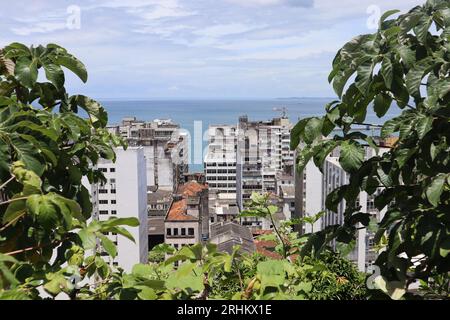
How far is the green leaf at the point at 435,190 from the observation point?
1.29 meters

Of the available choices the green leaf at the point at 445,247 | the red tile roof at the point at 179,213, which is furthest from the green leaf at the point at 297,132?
the red tile roof at the point at 179,213

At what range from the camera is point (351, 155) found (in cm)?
147

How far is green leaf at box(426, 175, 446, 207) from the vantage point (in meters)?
1.29

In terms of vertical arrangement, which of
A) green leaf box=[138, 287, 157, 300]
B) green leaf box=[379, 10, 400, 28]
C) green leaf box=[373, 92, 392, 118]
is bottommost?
green leaf box=[138, 287, 157, 300]

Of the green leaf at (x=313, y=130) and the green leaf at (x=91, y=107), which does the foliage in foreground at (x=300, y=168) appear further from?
the green leaf at (x=91, y=107)

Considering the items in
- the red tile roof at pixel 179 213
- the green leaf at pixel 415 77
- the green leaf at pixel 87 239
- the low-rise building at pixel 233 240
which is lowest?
the red tile roof at pixel 179 213

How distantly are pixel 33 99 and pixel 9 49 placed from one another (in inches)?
9.0

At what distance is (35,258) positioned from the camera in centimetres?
153

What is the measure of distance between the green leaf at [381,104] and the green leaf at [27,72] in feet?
4.03

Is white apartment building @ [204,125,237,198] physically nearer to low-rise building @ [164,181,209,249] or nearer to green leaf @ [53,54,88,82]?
low-rise building @ [164,181,209,249]

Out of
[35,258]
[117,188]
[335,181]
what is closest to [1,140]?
[35,258]

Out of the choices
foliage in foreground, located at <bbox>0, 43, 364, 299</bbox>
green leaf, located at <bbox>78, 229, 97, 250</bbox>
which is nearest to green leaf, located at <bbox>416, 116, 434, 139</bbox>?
foliage in foreground, located at <bbox>0, 43, 364, 299</bbox>

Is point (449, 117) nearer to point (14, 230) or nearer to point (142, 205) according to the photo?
point (14, 230)

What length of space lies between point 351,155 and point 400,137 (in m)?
0.17
